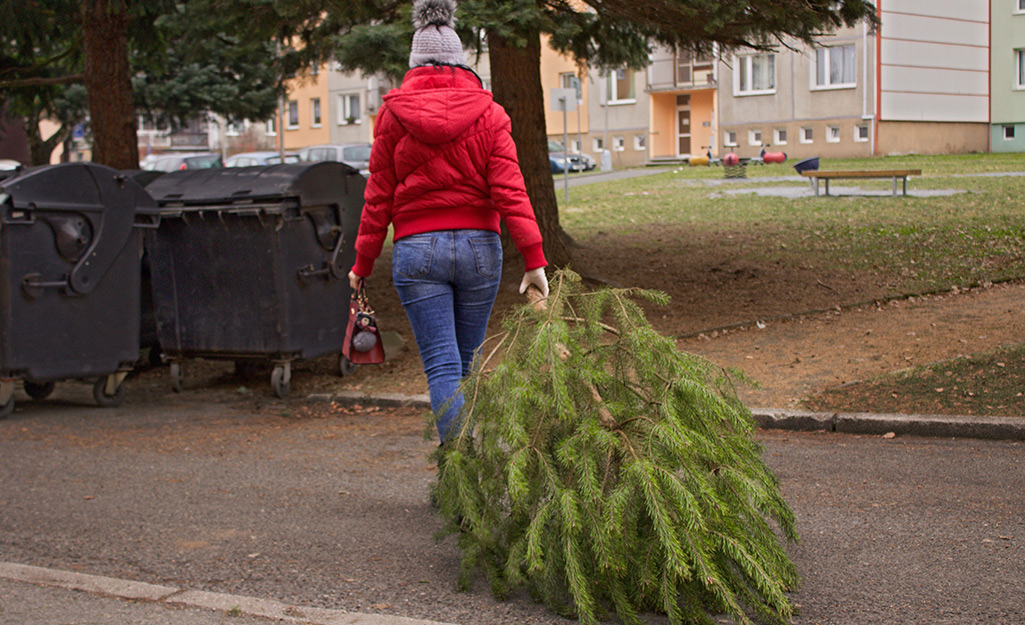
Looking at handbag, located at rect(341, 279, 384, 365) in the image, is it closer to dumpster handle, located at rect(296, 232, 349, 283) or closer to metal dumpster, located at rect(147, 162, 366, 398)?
metal dumpster, located at rect(147, 162, 366, 398)

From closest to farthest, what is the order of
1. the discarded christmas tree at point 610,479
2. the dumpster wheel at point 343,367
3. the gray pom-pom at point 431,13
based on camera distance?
1. the discarded christmas tree at point 610,479
2. the gray pom-pom at point 431,13
3. the dumpster wheel at point 343,367

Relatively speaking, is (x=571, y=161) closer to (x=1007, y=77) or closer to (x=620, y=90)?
(x=620, y=90)

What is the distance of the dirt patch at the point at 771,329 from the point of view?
770 centimetres

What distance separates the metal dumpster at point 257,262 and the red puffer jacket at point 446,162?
3908 mm

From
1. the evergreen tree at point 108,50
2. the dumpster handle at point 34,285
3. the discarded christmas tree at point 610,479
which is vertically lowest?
the discarded christmas tree at point 610,479

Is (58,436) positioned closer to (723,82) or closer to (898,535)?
(898,535)

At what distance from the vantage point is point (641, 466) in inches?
133

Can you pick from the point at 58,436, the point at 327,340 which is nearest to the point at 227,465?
the point at 58,436

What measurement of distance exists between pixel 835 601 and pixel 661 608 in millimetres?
638

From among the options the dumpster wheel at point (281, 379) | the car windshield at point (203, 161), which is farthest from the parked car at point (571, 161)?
the dumpster wheel at point (281, 379)

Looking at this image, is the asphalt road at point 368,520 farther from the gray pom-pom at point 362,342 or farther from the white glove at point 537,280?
the white glove at point 537,280

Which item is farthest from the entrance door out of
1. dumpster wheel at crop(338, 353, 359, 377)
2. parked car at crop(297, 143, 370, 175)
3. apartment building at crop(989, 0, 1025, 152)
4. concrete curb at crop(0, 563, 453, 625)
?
concrete curb at crop(0, 563, 453, 625)

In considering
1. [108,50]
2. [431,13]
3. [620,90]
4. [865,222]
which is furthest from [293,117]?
[431,13]

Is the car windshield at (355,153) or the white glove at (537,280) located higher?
the car windshield at (355,153)
